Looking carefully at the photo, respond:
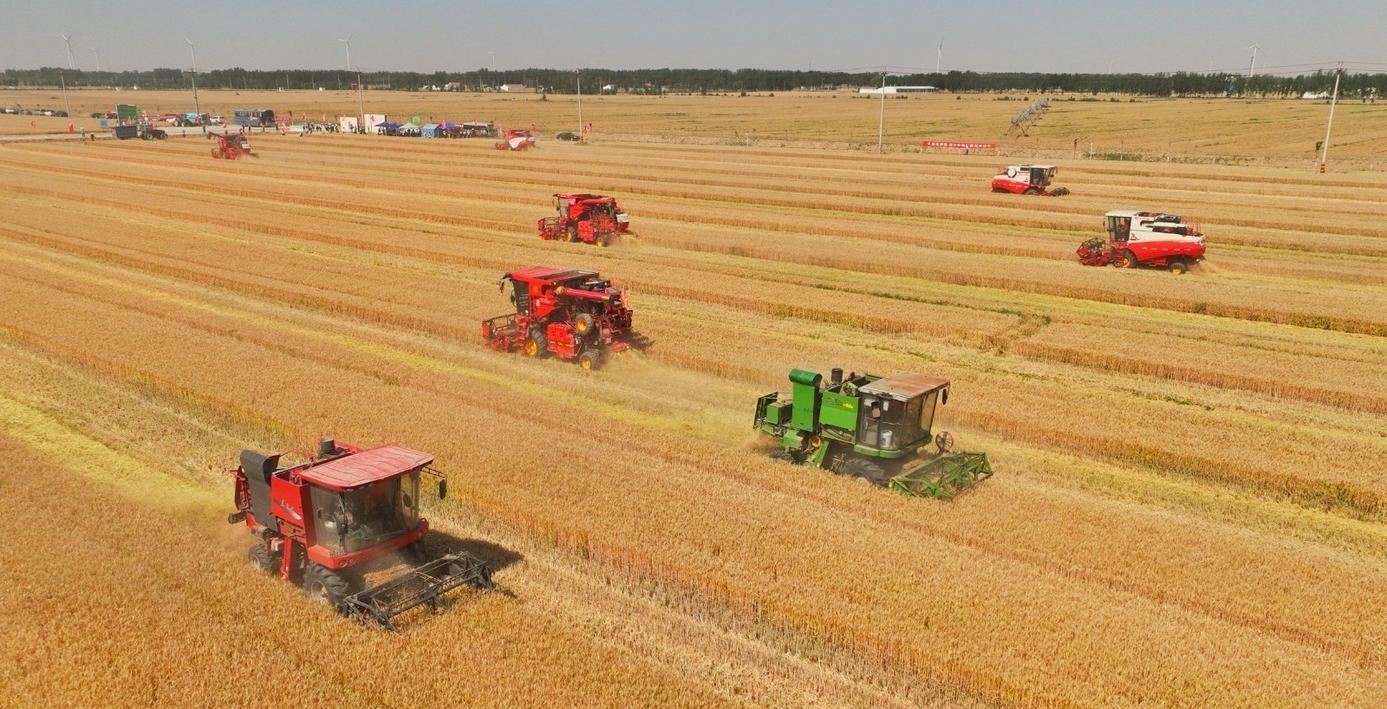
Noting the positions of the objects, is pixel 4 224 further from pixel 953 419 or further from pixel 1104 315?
pixel 1104 315

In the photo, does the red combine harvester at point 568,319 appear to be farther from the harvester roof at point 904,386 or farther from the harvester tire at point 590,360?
the harvester roof at point 904,386

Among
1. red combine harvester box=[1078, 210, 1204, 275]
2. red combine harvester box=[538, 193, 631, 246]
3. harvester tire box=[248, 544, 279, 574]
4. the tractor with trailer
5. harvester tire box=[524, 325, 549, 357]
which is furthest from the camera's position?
the tractor with trailer

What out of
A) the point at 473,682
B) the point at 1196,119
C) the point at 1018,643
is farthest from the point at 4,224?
the point at 1196,119

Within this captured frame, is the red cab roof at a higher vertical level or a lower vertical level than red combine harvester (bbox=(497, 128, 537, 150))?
lower

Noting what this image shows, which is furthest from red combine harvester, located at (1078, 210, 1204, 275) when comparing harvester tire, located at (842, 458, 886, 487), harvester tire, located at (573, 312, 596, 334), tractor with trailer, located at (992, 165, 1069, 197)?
harvester tire, located at (842, 458, 886, 487)

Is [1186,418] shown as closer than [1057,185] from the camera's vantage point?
Yes

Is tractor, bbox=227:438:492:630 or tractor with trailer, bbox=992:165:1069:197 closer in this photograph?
tractor, bbox=227:438:492:630

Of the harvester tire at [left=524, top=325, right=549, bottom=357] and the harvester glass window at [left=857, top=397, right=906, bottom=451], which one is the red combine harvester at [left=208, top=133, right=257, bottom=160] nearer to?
the harvester tire at [left=524, top=325, right=549, bottom=357]
